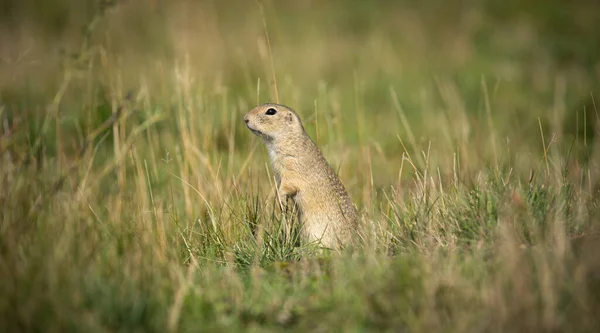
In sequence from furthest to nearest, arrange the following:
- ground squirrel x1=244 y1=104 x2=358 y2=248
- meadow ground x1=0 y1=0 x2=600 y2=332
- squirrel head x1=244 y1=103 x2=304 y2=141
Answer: squirrel head x1=244 y1=103 x2=304 y2=141
ground squirrel x1=244 y1=104 x2=358 y2=248
meadow ground x1=0 y1=0 x2=600 y2=332

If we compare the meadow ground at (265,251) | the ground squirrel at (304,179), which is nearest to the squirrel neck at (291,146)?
the ground squirrel at (304,179)

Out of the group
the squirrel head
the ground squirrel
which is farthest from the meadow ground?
the squirrel head

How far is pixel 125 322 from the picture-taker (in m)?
2.82

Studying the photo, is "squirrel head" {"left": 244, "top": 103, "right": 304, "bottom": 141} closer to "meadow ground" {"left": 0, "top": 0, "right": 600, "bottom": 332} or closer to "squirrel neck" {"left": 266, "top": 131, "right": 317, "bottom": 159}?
"squirrel neck" {"left": 266, "top": 131, "right": 317, "bottom": 159}

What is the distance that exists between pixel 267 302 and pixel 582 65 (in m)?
9.39

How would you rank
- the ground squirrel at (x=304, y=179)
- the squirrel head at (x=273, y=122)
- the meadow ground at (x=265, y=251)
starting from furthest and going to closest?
the squirrel head at (x=273, y=122) < the ground squirrel at (x=304, y=179) < the meadow ground at (x=265, y=251)

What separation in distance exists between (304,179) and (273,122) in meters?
0.49

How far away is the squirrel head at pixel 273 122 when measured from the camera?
A: 5.09 m

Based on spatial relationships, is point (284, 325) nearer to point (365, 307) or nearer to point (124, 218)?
point (365, 307)

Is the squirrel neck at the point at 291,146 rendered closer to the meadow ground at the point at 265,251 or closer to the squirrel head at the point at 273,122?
the squirrel head at the point at 273,122

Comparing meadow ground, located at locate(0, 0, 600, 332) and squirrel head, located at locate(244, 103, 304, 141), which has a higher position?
squirrel head, located at locate(244, 103, 304, 141)

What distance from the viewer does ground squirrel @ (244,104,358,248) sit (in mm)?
4793

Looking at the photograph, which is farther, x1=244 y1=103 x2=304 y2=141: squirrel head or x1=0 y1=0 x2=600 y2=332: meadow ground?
x1=244 y1=103 x2=304 y2=141: squirrel head

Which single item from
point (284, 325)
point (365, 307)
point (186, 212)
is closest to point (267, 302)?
point (284, 325)
